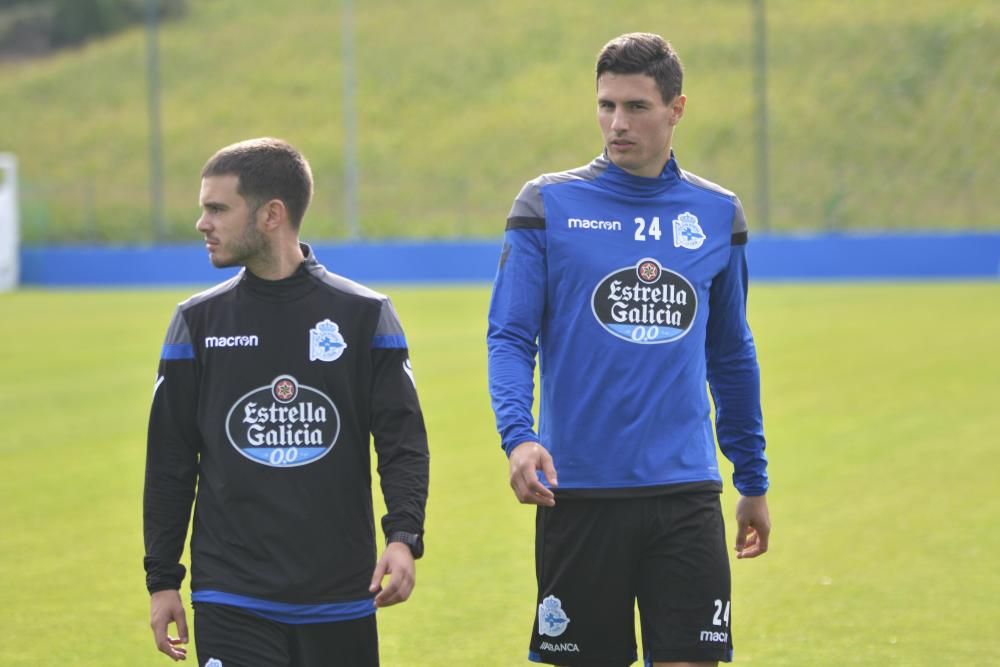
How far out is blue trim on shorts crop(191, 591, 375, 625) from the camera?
3996mm

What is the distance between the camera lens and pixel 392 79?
214 ft

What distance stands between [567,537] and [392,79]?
61.9 m

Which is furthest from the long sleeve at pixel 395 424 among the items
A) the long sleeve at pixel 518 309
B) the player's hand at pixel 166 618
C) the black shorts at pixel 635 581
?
the player's hand at pixel 166 618

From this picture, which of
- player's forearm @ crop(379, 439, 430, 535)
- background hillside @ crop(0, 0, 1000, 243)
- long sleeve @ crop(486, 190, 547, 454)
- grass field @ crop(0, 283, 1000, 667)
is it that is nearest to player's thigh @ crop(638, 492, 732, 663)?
long sleeve @ crop(486, 190, 547, 454)

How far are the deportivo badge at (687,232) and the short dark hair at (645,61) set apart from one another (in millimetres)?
317

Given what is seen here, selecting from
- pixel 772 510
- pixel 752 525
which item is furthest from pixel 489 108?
pixel 752 525

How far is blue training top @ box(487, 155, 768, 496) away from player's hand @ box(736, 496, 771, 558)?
0.34 metres

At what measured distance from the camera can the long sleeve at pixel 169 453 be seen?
4.13m

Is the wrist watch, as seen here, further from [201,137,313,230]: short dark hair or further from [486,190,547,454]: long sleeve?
[201,137,313,230]: short dark hair

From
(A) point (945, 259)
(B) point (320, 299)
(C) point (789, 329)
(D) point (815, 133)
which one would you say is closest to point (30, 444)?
(B) point (320, 299)

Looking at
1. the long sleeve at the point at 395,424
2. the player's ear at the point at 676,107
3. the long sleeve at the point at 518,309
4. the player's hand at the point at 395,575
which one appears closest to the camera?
the player's hand at the point at 395,575

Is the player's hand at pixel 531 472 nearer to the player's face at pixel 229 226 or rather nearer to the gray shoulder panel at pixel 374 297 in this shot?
the gray shoulder panel at pixel 374 297

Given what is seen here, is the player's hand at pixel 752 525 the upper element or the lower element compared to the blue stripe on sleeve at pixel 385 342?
lower

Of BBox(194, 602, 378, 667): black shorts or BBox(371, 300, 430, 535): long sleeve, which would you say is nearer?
BBox(194, 602, 378, 667): black shorts
